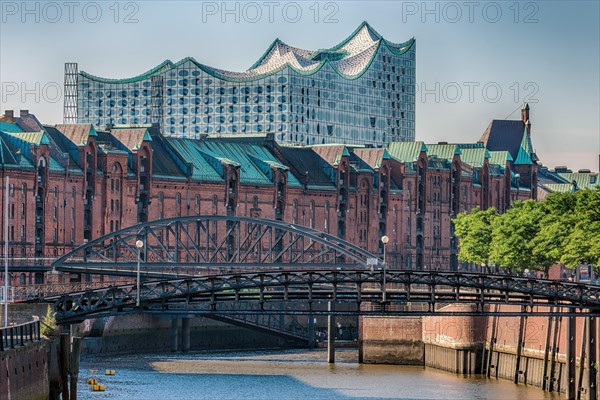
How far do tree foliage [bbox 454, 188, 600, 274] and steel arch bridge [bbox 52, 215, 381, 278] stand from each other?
912 cm

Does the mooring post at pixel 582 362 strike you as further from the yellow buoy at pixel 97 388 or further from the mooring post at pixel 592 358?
the yellow buoy at pixel 97 388

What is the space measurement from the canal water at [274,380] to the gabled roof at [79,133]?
34.4 m

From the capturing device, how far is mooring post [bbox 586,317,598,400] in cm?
9831

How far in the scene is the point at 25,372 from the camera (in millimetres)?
77000

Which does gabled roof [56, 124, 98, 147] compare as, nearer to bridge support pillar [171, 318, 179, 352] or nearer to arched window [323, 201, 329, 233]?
bridge support pillar [171, 318, 179, 352]

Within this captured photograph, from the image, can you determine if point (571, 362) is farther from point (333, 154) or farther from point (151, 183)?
point (333, 154)

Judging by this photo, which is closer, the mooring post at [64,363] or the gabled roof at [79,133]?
the mooring post at [64,363]

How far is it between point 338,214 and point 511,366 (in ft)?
260

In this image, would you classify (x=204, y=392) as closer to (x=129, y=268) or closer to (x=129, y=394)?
(x=129, y=394)

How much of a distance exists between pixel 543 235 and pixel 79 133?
1627 inches

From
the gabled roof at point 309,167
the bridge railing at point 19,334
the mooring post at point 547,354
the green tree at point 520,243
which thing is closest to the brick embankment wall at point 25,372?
the bridge railing at point 19,334

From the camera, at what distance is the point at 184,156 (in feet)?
583

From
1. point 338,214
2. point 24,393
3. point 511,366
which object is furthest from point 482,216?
point 24,393

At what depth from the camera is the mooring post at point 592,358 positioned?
98.3 m
